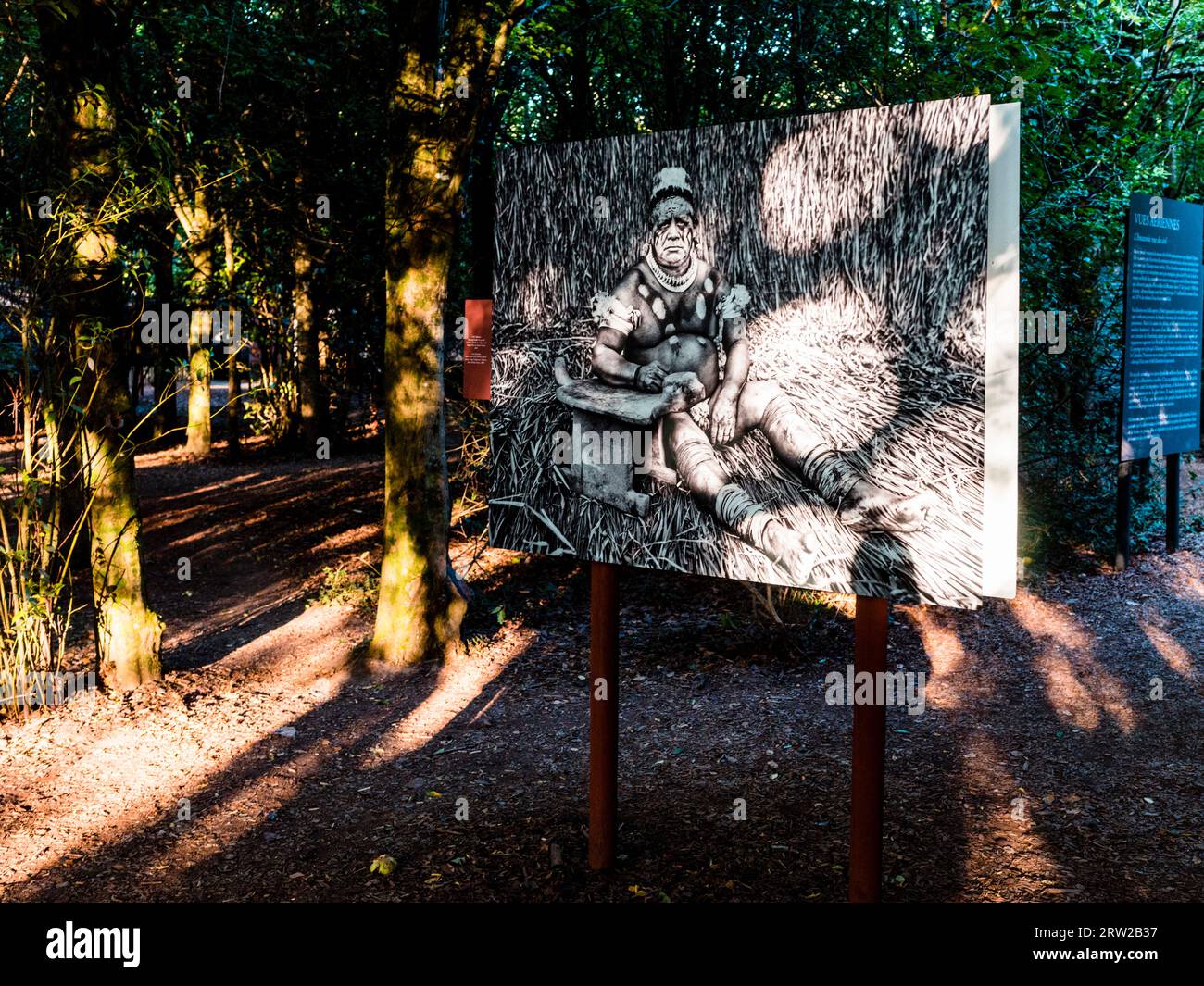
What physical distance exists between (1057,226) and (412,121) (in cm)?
616

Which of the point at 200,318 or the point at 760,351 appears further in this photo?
the point at 200,318

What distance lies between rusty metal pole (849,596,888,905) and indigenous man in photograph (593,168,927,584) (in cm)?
31

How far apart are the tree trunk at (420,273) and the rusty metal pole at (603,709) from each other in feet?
11.6

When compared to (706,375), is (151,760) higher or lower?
lower

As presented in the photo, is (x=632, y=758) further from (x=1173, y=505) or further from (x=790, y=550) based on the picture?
(x=1173, y=505)

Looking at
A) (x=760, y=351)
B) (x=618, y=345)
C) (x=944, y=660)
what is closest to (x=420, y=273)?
→ (x=618, y=345)

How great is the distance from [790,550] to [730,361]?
73 centimetres

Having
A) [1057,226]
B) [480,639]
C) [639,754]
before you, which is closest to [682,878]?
[639,754]

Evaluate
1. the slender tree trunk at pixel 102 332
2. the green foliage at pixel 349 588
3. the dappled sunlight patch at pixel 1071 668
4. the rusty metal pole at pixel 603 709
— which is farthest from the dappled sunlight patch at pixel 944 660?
the slender tree trunk at pixel 102 332

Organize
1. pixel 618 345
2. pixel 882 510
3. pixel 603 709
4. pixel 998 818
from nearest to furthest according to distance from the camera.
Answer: pixel 882 510
pixel 618 345
pixel 603 709
pixel 998 818

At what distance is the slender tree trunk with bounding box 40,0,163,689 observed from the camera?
6.79 metres

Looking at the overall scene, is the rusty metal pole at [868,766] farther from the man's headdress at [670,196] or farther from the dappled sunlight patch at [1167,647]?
the dappled sunlight patch at [1167,647]

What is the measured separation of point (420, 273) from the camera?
302 inches

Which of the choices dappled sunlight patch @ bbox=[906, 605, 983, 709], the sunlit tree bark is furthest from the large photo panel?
the sunlit tree bark
